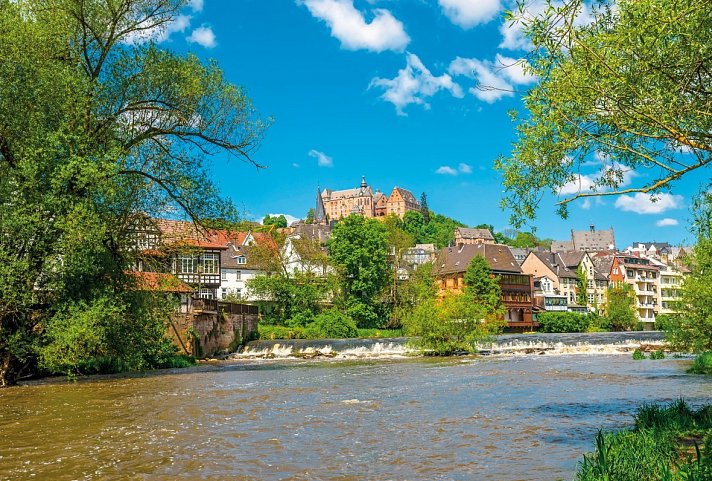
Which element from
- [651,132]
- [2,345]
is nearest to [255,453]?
[651,132]

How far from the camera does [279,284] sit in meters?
70.2

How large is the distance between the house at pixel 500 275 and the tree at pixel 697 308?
185 ft

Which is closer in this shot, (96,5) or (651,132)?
(651,132)

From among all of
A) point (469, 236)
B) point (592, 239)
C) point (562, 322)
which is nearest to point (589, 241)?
point (592, 239)

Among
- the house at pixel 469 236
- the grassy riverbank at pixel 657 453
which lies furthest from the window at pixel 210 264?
the house at pixel 469 236

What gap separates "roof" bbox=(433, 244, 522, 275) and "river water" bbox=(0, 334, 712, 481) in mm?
59700

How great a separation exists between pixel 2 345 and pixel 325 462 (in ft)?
53.5

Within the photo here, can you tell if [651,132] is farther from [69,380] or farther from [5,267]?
[69,380]

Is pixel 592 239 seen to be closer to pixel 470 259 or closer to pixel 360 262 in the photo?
pixel 470 259

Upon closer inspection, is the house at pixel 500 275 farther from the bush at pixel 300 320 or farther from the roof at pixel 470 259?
the bush at pixel 300 320

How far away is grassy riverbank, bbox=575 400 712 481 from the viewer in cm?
709

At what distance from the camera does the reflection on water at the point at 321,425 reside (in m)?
10.2

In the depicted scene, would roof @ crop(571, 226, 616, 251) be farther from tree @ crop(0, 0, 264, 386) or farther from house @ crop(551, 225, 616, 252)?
tree @ crop(0, 0, 264, 386)

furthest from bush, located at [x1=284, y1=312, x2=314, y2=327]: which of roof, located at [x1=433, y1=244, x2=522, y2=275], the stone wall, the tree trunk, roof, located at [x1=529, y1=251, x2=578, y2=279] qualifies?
roof, located at [x1=529, y1=251, x2=578, y2=279]
